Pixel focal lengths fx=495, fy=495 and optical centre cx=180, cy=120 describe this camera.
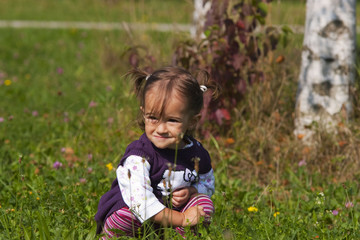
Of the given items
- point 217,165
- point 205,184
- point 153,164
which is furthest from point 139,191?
point 217,165

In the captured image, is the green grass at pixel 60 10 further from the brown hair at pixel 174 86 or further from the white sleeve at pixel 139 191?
→ the white sleeve at pixel 139 191

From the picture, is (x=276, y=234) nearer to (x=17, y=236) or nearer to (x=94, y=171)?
(x=17, y=236)

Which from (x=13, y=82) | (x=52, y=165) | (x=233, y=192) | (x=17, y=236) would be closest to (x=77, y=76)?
(x=13, y=82)

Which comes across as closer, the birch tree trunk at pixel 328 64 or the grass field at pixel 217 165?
the grass field at pixel 217 165

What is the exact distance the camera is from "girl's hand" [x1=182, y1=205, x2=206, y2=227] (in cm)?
244

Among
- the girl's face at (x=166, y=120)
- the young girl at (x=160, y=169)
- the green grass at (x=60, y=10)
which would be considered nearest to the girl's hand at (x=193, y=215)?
the young girl at (x=160, y=169)

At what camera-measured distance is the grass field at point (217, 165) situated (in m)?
2.70

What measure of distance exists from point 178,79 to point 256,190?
144 centimetres

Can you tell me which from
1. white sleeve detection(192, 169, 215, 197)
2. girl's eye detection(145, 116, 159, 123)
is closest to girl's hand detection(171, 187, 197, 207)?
white sleeve detection(192, 169, 215, 197)

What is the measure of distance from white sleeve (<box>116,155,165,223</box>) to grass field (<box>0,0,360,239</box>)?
0.11m

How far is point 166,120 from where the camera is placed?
7.92 feet

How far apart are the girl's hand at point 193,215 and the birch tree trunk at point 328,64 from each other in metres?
1.75

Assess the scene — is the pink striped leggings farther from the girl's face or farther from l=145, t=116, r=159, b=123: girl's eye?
l=145, t=116, r=159, b=123: girl's eye

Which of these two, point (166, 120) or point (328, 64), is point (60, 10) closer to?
point (328, 64)
